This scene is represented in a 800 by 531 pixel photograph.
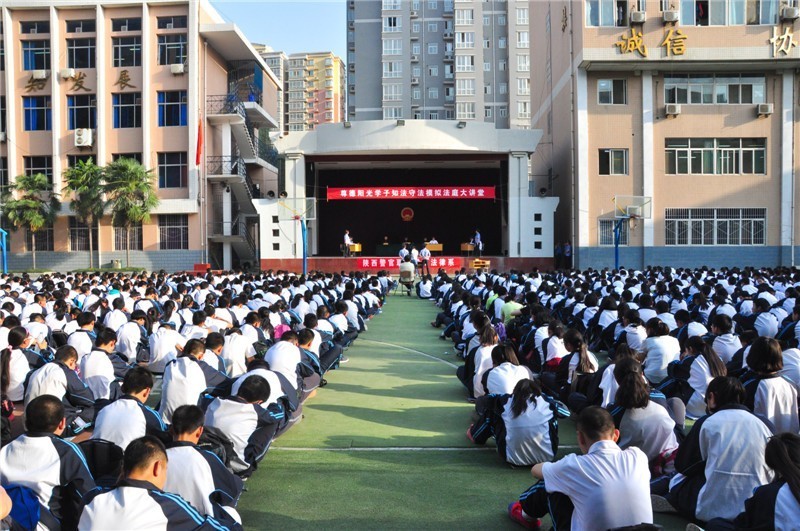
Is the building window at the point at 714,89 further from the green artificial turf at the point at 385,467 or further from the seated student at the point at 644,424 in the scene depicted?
the seated student at the point at 644,424

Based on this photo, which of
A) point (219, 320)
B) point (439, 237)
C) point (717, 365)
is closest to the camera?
point (717, 365)

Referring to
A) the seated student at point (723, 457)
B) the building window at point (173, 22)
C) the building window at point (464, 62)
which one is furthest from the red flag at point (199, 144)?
the building window at point (464, 62)

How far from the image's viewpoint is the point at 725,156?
2664 cm

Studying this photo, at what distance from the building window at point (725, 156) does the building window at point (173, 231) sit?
1970 centimetres

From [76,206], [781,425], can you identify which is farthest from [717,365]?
[76,206]

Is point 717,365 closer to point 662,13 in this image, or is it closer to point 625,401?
point 625,401

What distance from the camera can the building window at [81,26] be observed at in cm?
2898

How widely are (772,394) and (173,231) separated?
2696 cm

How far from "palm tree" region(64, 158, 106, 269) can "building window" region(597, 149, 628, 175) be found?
1883 cm

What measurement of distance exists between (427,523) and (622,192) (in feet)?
79.3

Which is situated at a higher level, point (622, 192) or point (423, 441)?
point (622, 192)

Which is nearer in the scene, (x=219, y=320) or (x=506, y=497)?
(x=506, y=497)

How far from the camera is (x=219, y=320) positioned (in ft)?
31.4

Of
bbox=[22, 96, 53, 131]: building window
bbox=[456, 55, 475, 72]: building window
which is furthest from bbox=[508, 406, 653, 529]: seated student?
bbox=[456, 55, 475, 72]: building window
